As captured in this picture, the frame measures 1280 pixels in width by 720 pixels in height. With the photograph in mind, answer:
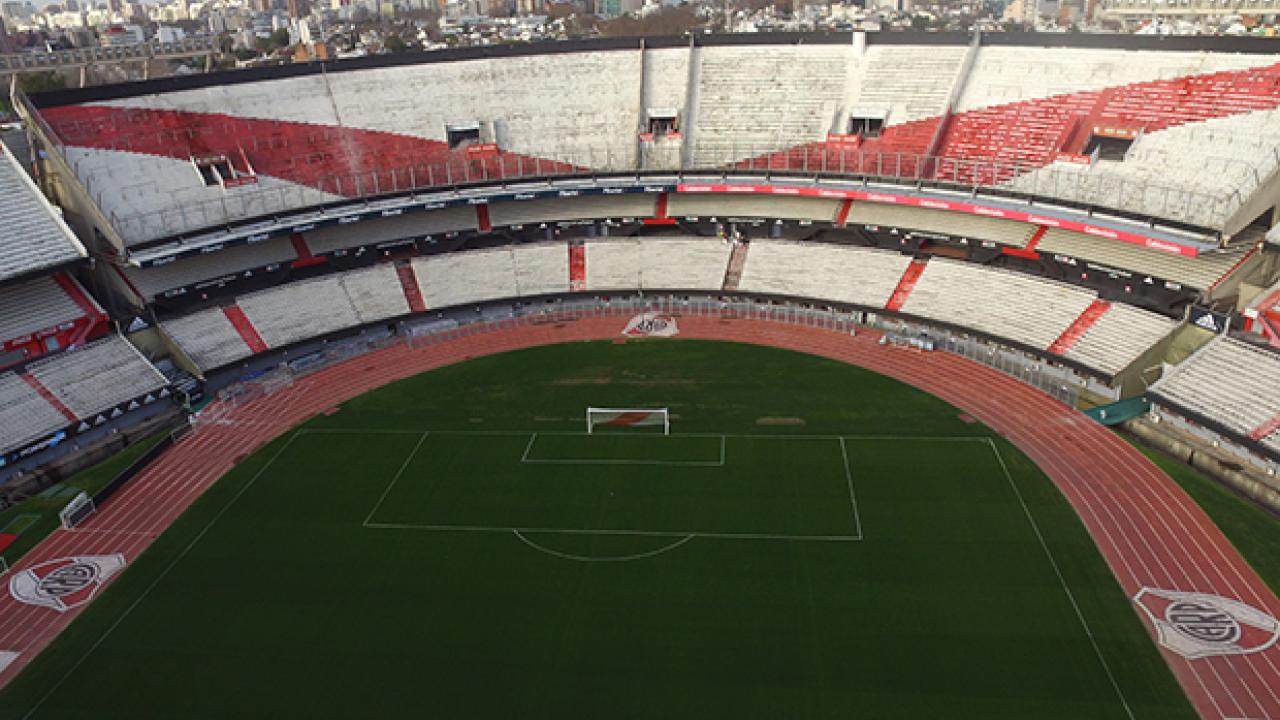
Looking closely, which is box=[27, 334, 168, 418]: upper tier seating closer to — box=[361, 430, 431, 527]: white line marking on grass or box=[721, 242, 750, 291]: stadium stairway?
box=[361, 430, 431, 527]: white line marking on grass

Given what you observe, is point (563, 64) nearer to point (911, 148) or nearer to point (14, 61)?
point (911, 148)

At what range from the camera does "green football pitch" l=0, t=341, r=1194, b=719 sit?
64.5 feet

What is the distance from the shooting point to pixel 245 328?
38188mm

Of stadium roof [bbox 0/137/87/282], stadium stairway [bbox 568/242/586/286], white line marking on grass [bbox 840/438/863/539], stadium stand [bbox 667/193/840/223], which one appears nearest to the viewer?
white line marking on grass [bbox 840/438/863/539]

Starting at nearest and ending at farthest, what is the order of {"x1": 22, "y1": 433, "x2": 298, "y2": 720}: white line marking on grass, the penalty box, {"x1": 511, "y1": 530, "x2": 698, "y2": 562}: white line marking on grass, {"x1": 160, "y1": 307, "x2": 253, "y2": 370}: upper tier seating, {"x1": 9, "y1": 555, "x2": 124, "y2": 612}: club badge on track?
{"x1": 22, "y1": 433, "x2": 298, "y2": 720}: white line marking on grass
{"x1": 9, "y1": 555, "x2": 124, "y2": 612}: club badge on track
{"x1": 511, "y1": 530, "x2": 698, "y2": 562}: white line marking on grass
the penalty box
{"x1": 160, "y1": 307, "x2": 253, "y2": 370}: upper tier seating

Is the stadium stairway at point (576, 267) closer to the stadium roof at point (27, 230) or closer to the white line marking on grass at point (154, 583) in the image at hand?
the white line marking on grass at point (154, 583)

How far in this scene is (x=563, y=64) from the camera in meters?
48.2

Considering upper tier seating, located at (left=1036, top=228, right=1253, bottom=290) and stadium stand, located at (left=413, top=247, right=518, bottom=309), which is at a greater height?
upper tier seating, located at (left=1036, top=228, right=1253, bottom=290)

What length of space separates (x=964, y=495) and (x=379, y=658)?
17335 mm

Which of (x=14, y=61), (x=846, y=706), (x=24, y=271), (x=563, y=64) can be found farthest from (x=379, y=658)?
(x=14, y=61)

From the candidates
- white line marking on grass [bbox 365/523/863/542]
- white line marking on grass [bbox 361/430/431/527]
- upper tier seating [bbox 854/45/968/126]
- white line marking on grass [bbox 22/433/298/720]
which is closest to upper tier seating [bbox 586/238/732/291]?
upper tier seating [bbox 854/45/968/126]

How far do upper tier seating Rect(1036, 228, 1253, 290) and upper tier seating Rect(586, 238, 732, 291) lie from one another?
14712 millimetres

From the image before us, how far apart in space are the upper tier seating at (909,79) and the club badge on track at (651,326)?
14.8m

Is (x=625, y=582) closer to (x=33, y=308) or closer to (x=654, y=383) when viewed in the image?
(x=654, y=383)
